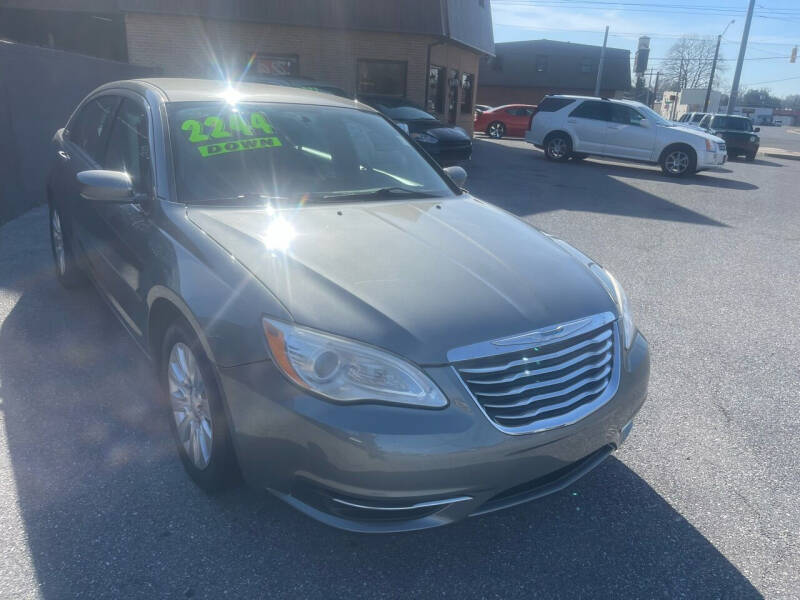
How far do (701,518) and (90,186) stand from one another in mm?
3168

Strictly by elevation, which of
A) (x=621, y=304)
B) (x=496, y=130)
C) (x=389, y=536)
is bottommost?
(x=496, y=130)

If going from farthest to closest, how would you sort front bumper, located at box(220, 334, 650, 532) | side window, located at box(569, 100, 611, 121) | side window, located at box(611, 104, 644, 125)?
side window, located at box(569, 100, 611, 121) < side window, located at box(611, 104, 644, 125) < front bumper, located at box(220, 334, 650, 532)

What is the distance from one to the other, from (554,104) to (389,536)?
1697 centimetres

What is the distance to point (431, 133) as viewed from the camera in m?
13.6

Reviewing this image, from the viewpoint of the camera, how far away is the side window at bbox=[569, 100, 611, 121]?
16719mm

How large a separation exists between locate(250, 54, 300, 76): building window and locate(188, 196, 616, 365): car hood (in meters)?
17.0

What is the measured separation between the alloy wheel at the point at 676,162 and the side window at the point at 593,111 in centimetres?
186

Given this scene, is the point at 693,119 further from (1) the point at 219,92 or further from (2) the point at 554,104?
(1) the point at 219,92

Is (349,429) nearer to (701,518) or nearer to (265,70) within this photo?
(701,518)

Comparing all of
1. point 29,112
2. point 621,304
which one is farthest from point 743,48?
point 621,304

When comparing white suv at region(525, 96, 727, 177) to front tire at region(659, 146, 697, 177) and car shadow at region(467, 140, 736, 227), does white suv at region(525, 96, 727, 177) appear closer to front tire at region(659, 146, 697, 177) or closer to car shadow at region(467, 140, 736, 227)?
front tire at region(659, 146, 697, 177)

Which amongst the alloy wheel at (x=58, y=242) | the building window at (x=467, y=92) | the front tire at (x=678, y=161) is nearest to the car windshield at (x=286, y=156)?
the alloy wheel at (x=58, y=242)

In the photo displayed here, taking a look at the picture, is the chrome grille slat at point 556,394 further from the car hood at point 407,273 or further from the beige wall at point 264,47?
the beige wall at point 264,47

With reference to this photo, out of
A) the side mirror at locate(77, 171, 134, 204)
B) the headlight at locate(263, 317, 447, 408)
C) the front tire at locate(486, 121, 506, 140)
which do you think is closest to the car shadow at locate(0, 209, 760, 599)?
the headlight at locate(263, 317, 447, 408)
